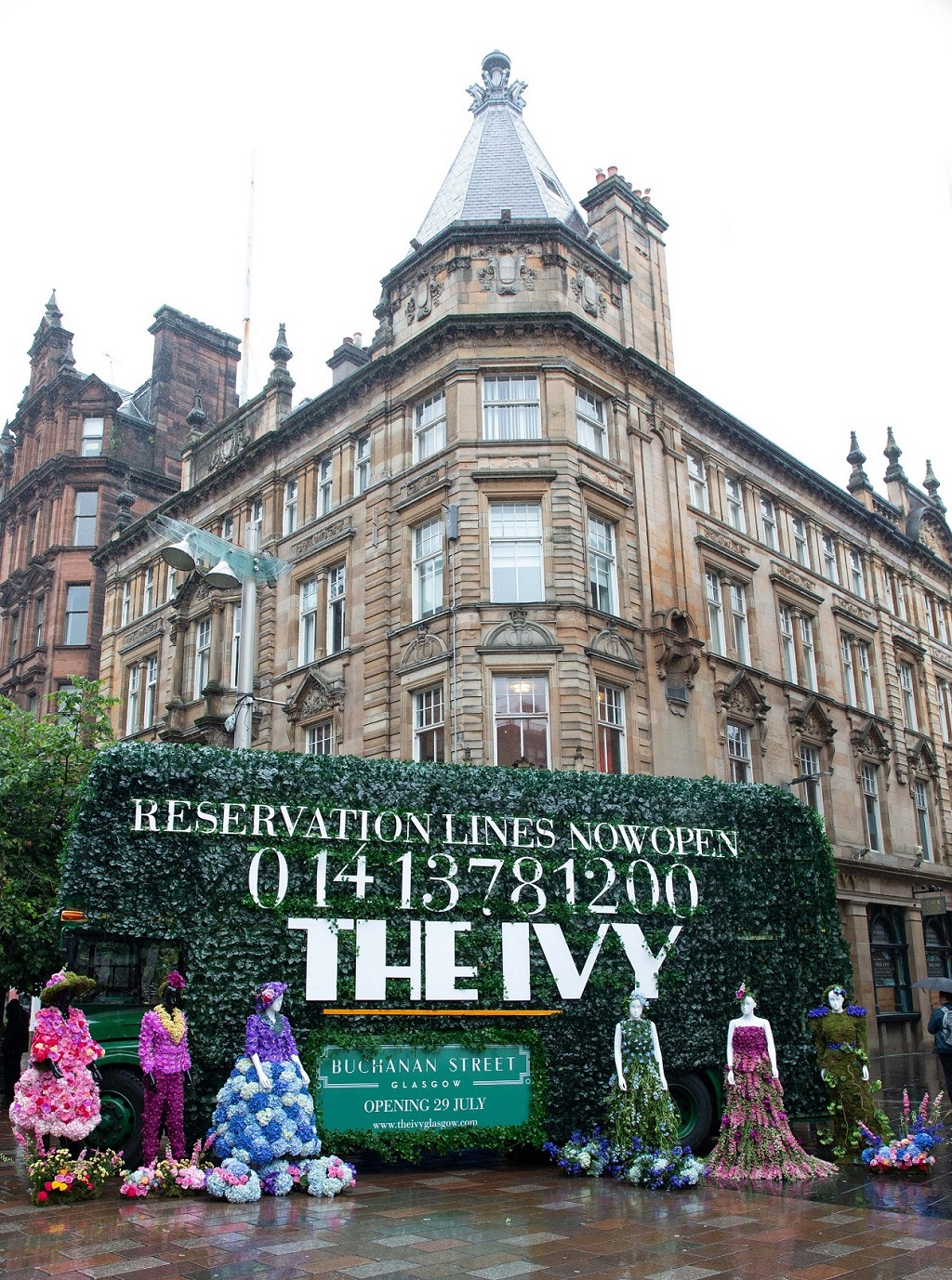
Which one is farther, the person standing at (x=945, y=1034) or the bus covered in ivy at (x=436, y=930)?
the person standing at (x=945, y=1034)

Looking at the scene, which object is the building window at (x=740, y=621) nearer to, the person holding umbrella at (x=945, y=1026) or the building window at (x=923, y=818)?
the building window at (x=923, y=818)

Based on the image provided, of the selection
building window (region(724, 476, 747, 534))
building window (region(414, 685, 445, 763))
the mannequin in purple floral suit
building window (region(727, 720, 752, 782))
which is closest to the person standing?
the mannequin in purple floral suit

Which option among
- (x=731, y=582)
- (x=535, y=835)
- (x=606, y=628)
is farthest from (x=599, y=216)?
(x=535, y=835)

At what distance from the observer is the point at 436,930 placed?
472 inches

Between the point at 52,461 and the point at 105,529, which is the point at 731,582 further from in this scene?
the point at 52,461

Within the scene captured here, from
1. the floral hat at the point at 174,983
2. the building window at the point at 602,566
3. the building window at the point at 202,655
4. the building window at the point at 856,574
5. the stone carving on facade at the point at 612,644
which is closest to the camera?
the floral hat at the point at 174,983

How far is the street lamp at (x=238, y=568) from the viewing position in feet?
49.9

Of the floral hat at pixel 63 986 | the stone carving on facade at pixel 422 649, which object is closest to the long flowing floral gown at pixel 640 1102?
the floral hat at pixel 63 986

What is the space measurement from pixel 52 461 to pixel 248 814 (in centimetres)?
3416

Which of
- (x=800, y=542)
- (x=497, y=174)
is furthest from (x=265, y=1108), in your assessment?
(x=800, y=542)

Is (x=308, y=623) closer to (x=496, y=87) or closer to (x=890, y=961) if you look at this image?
(x=496, y=87)

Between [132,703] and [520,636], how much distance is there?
17.4 m

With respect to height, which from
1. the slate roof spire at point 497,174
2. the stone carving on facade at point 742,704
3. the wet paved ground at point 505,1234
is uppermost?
the slate roof spire at point 497,174

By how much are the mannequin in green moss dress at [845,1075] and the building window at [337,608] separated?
16.0 meters
